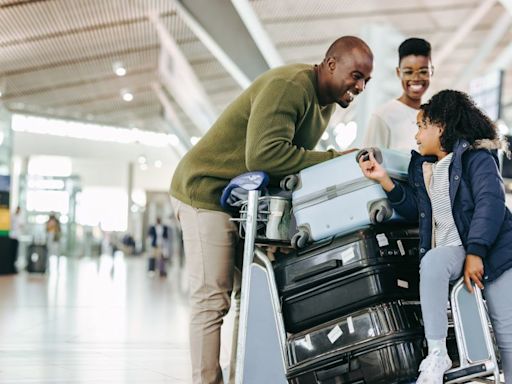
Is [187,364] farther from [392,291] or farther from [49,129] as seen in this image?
[49,129]

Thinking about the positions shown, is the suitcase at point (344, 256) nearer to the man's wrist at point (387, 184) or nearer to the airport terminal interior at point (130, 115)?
the man's wrist at point (387, 184)

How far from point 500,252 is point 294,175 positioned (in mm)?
879

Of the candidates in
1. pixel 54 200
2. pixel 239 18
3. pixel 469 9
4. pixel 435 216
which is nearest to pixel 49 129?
pixel 54 200

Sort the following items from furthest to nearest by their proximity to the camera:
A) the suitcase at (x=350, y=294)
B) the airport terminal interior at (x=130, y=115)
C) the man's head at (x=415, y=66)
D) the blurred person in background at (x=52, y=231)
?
the blurred person in background at (x=52, y=231), the airport terminal interior at (x=130, y=115), the man's head at (x=415, y=66), the suitcase at (x=350, y=294)

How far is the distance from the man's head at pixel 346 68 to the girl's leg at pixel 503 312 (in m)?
0.98

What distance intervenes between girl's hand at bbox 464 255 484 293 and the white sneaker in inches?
10.8

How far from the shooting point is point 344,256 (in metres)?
2.88

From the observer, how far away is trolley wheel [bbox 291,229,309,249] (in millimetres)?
2982

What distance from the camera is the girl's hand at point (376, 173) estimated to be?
2.83 m

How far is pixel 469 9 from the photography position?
17266 mm

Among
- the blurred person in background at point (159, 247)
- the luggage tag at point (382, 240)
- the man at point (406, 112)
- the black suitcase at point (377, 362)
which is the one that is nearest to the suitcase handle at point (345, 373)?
the black suitcase at point (377, 362)

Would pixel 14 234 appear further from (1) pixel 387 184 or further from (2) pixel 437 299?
(2) pixel 437 299

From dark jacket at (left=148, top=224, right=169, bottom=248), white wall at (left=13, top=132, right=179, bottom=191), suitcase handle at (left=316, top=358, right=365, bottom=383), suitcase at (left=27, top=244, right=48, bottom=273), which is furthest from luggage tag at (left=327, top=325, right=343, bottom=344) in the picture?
white wall at (left=13, top=132, right=179, bottom=191)

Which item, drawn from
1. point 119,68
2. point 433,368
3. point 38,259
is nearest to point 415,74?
point 433,368
